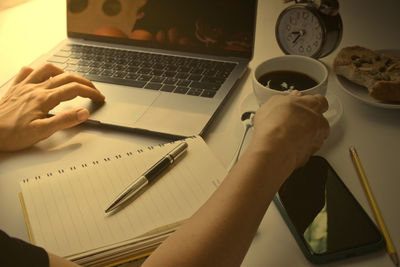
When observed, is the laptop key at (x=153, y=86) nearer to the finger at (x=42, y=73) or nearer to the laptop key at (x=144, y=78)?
the laptop key at (x=144, y=78)

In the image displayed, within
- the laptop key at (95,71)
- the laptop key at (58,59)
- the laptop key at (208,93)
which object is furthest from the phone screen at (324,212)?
the laptop key at (58,59)

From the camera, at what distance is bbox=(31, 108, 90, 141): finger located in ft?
2.43

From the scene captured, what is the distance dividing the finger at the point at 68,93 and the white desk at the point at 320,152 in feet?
0.22

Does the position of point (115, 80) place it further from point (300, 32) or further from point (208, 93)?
point (300, 32)

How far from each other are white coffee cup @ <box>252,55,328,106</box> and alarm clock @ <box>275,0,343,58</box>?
144 mm

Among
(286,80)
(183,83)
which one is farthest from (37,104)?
(286,80)

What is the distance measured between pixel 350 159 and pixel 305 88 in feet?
0.49

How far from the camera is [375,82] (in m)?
0.76

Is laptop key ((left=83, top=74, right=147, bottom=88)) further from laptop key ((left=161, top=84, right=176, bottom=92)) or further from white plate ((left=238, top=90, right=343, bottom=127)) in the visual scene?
white plate ((left=238, top=90, right=343, bottom=127))

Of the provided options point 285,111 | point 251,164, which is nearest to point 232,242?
point 251,164

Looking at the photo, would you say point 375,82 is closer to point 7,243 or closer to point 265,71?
point 265,71

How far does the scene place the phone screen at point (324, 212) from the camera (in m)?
0.51

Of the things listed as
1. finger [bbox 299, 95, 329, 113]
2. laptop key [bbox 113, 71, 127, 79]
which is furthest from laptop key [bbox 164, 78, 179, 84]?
finger [bbox 299, 95, 329, 113]

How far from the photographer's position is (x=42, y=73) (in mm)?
863
